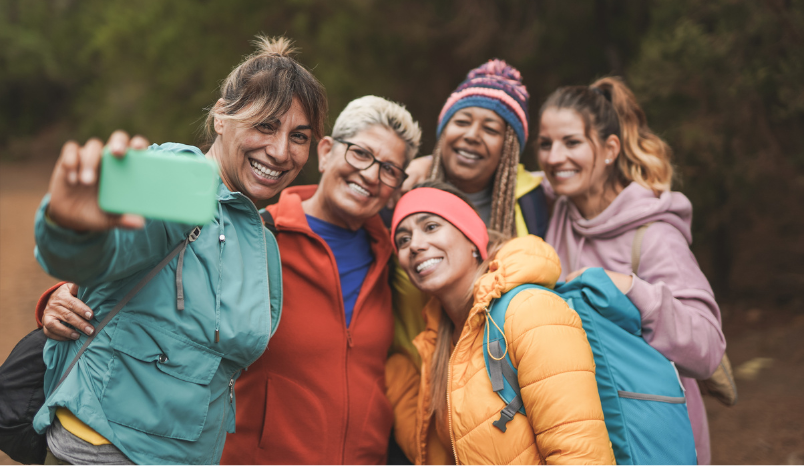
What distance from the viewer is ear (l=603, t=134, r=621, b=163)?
2.88 metres

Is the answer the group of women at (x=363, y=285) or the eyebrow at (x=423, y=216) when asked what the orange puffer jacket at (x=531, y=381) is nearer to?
the group of women at (x=363, y=285)

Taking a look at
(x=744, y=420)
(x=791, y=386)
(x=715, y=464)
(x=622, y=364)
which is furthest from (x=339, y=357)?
(x=791, y=386)

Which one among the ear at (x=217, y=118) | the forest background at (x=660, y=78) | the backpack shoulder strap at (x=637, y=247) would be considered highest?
the forest background at (x=660, y=78)

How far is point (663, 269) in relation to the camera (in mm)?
2500

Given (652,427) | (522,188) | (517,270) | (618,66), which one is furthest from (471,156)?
(618,66)

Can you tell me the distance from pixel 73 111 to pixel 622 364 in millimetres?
22637

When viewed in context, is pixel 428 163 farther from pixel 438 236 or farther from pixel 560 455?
pixel 560 455

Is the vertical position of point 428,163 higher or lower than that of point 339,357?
higher

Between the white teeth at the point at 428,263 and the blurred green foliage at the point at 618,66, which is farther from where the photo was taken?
the blurred green foliage at the point at 618,66

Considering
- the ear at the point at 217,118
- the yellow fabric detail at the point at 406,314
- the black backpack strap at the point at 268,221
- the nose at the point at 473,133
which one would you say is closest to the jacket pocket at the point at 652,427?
the yellow fabric detail at the point at 406,314

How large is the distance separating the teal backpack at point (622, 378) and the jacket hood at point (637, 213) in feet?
1.77

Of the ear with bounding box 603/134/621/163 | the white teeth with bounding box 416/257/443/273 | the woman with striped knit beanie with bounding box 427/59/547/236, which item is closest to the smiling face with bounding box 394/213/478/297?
the white teeth with bounding box 416/257/443/273

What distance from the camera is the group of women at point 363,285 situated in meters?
1.52

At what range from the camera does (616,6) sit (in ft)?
19.2
